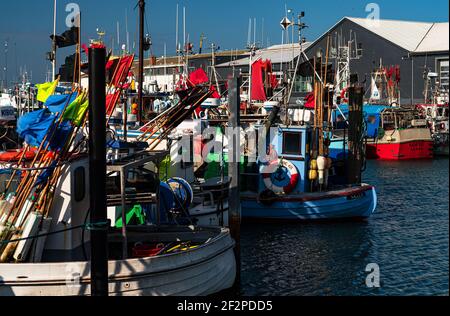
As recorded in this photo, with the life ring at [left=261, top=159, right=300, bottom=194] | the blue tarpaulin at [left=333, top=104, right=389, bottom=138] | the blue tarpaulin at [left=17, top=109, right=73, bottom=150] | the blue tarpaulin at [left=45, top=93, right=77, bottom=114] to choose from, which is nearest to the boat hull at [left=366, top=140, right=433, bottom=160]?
the blue tarpaulin at [left=333, top=104, right=389, bottom=138]

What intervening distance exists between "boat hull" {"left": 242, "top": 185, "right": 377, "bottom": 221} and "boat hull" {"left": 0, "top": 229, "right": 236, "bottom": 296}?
992cm

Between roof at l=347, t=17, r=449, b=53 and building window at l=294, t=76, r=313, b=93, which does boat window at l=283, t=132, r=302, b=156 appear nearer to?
roof at l=347, t=17, r=449, b=53

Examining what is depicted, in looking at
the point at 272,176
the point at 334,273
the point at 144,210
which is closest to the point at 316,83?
the point at 272,176

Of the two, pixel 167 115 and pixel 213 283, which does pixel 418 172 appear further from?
pixel 213 283

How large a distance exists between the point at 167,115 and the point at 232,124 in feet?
11.2

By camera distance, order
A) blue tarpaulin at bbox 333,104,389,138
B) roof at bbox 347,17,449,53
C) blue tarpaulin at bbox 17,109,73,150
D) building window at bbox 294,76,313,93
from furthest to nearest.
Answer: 1. building window at bbox 294,76,313,93
2. roof at bbox 347,17,449,53
3. blue tarpaulin at bbox 333,104,389,138
4. blue tarpaulin at bbox 17,109,73,150

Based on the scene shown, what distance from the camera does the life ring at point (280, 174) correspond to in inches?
882

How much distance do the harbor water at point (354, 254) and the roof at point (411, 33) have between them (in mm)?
40161

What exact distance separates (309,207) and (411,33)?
170 feet

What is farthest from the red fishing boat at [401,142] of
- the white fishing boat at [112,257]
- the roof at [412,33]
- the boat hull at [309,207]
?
the white fishing boat at [112,257]

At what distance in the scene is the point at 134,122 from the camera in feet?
86.5

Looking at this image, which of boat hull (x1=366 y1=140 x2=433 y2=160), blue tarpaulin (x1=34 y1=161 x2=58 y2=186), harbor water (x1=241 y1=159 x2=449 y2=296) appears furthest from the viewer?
boat hull (x1=366 y1=140 x2=433 y2=160)

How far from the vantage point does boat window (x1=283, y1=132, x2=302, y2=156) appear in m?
22.2

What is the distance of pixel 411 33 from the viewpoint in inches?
2702
